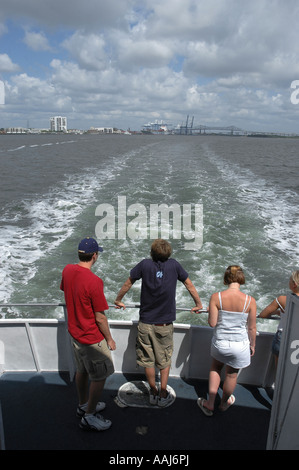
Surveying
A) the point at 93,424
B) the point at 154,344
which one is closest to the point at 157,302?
the point at 154,344

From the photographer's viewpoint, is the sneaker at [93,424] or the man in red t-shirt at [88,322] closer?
the man in red t-shirt at [88,322]

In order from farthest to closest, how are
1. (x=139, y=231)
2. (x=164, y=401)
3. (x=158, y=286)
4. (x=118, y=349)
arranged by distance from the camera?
(x=139, y=231) < (x=118, y=349) < (x=164, y=401) < (x=158, y=286)

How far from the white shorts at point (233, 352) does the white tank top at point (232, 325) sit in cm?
5

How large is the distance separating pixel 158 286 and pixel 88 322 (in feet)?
2.19

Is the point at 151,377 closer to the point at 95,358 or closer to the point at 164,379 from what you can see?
the point at 164,379

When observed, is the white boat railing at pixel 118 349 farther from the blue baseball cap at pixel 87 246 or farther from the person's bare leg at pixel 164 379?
the blue baseball cap at pixel 87 246

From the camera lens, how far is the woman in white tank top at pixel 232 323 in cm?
274

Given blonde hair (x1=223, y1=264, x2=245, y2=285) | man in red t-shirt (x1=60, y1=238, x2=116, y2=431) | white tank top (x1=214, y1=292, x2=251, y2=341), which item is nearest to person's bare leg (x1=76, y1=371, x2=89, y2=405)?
man in red t-shirt (x1=60, y1=238, x2=116, y2=431)

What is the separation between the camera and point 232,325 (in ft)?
9.13

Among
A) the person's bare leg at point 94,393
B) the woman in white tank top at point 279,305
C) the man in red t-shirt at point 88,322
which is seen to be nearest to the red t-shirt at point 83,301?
the man in red t-shirt at point 88,322

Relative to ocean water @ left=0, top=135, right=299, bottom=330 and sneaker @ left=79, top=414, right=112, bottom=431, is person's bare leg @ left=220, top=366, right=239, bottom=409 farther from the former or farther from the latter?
ocean water @ left=0, top=135, right=299, bottom=330

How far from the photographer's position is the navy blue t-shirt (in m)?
2.85

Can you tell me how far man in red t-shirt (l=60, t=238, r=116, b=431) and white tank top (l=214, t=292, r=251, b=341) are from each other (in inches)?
37.5
